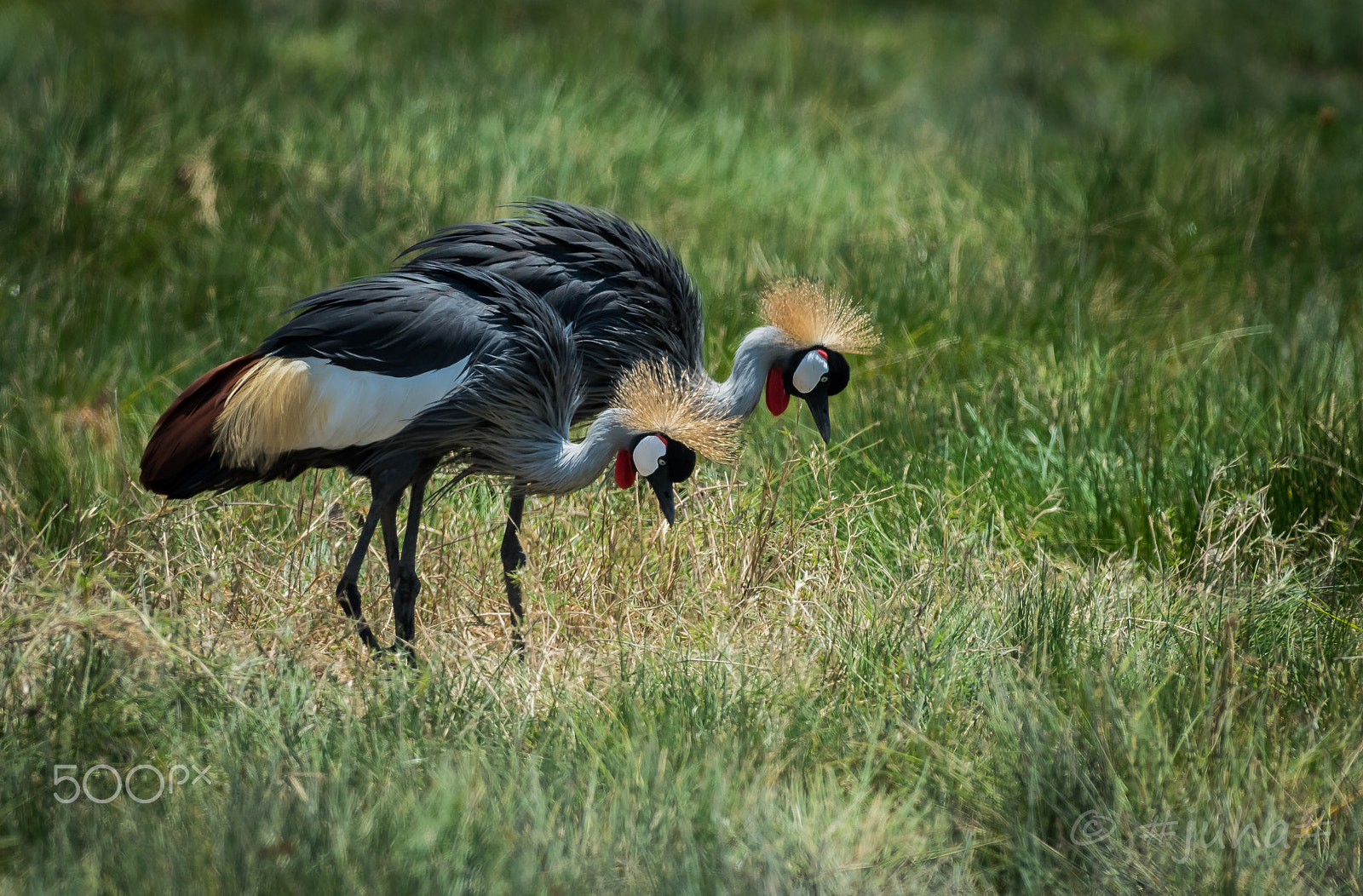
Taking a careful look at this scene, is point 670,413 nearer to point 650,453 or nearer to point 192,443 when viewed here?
point 650,453

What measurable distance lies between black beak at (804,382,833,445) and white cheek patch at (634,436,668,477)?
32.5 inches

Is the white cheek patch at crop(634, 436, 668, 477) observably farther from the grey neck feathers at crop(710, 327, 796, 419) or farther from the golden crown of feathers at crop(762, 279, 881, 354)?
the golden crown of feathers at crop(762, 279, 881, 354)

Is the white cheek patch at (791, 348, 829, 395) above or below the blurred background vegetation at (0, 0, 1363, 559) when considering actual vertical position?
above

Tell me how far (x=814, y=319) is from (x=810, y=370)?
160mm

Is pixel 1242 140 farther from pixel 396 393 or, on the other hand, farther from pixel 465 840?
pixel 465 840

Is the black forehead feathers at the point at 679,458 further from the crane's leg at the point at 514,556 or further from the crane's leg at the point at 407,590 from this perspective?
the crane's leg at the point at 407,590

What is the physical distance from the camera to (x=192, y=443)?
11.4 ft

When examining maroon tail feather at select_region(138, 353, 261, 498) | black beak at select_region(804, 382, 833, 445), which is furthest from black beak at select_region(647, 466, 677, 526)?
maroon tail feather at select_region(138, 353, 261, 498)

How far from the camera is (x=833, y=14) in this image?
11164 millimetres

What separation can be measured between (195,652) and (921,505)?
2.20 meters

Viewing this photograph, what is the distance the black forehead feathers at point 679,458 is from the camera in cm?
345

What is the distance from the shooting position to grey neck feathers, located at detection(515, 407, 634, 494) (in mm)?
3486

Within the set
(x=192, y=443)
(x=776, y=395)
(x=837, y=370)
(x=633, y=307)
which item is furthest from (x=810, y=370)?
(x=192, y=443)
